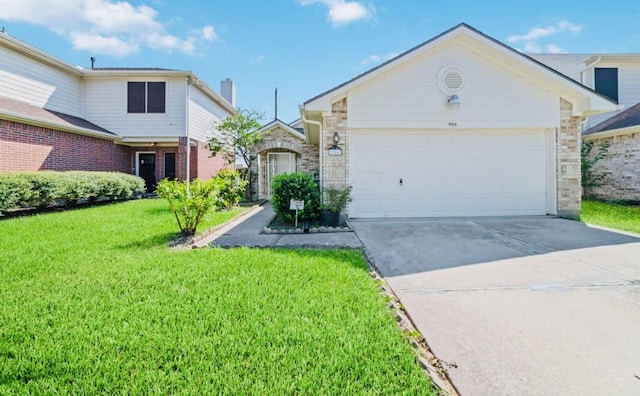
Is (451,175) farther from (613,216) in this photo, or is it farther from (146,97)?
(146,97)

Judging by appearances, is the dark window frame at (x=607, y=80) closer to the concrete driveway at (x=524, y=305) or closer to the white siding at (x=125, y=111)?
the concrete driveway at (x=524, y=305)

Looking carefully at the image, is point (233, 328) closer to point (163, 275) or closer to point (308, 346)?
point (308, 346)

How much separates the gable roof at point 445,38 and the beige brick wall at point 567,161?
2.12 feet

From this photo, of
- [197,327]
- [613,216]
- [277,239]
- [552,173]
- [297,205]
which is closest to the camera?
[197,327]

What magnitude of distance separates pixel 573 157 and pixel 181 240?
10200 mm

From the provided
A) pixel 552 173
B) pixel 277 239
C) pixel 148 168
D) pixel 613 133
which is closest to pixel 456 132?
pixel 552 173

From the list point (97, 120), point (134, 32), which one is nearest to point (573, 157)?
point (134, 32)

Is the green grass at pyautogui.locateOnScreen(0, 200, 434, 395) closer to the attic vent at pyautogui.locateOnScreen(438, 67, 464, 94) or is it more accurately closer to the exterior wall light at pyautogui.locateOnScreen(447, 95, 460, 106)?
the exterior wall light at pyautogui.locateOnScreen(447, 95, 460, 106)

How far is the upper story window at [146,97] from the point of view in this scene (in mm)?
15148

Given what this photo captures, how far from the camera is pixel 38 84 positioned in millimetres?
13156

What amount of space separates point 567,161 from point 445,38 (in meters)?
4.78

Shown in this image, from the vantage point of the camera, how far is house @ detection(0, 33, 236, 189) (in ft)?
37.5

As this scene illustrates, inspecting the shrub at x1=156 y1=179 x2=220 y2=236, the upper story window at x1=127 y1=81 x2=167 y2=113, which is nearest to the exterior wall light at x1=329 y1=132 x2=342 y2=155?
the shrub at x1=156 y1=179 x2=220 y2=236

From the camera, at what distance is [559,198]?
8.68m
